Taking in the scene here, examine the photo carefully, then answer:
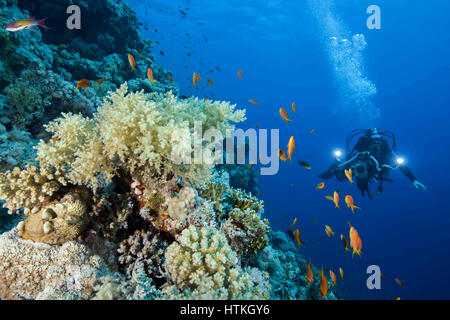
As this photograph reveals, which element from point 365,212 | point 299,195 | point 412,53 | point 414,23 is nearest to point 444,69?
point 412,53

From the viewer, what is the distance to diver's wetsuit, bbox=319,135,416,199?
9275 millimetres

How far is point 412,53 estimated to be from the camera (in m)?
52.5

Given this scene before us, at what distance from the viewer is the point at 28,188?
8.31ft

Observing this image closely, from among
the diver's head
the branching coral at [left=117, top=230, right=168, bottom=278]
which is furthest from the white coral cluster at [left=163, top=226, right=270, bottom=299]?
the diver's head

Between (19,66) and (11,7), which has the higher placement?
(11,7)

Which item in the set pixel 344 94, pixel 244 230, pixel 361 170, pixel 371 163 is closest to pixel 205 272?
pixel 244 230

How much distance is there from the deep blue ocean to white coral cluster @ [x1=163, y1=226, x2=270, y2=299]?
1661 cm

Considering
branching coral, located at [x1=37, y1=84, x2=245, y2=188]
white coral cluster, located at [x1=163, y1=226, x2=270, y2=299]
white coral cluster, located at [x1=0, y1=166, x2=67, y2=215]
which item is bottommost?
white coral cluster, located at [x1=163, y1=226, x2=270, y2=299]

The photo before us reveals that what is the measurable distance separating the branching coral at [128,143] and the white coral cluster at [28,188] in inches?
6.8

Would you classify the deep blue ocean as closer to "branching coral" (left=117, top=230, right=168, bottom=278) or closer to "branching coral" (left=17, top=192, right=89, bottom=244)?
"branching coral" (left=117, top=230, right=168, bottom=278)

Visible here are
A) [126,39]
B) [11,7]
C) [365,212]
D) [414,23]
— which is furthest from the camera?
[365,212]

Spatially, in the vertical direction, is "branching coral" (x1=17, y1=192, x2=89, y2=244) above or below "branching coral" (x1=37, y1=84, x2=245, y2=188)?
below
